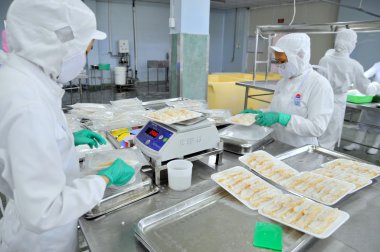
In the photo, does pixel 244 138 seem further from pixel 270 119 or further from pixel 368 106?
pixel 368 106

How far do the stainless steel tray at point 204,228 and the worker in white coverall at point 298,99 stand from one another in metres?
0.88

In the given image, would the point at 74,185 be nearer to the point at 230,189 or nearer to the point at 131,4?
the point at 230,189

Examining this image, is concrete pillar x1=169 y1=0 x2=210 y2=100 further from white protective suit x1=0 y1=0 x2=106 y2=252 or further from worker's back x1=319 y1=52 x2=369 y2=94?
white protective suit x1=0 y1=0 x2=106 y2=252

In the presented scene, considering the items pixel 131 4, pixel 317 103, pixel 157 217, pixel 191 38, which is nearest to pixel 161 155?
pixel 157 217

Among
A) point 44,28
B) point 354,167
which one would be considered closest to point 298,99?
point 354,167

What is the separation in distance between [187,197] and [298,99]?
1215mm

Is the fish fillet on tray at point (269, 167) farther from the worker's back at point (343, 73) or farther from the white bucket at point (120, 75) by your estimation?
the white bucket at point (120, 75)

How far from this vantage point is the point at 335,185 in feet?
3.81

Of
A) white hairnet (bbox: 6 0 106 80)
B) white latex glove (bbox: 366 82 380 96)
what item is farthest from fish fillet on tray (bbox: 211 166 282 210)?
white latex glove (bbox: 366 82 380 96)

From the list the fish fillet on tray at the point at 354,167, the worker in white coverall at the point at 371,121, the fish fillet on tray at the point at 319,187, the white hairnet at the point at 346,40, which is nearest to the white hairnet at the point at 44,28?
the fish fillet on tray at the point at 319,187

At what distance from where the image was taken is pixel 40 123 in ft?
2.31

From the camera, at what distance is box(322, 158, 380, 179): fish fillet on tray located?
1303 millimetres

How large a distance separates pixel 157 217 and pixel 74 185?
315mm

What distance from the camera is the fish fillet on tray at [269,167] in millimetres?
1253
